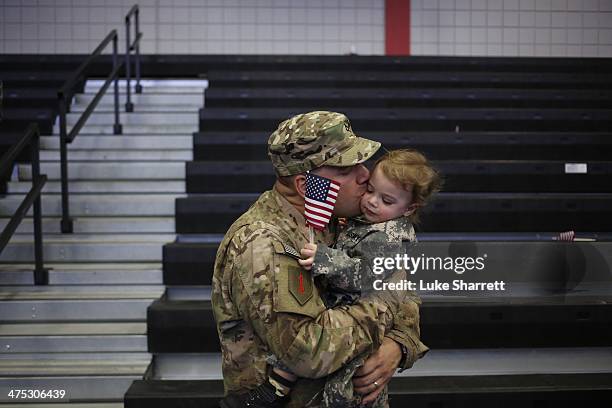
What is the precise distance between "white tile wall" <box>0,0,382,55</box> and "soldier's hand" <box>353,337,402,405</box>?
6518 mm

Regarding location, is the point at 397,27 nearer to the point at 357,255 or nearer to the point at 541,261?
the point at 541,261

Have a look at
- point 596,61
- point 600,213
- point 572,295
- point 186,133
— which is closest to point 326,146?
point 572,295

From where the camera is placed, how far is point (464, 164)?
4625 millimetres

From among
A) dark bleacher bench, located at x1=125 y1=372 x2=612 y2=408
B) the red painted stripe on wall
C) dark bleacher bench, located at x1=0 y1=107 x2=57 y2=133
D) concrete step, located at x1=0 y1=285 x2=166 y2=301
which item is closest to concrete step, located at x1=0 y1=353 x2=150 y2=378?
dark bleacher bench, located at x1=125 y1=372 x2=612 y2=408

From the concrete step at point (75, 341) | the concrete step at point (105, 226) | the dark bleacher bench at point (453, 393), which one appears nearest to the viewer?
the dark bleacher bench at point (453, 393)

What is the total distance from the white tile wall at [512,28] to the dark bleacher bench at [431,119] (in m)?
2.49

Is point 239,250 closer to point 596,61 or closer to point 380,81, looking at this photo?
point 380,81

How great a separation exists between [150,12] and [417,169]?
21.6ft

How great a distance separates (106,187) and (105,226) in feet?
1.56

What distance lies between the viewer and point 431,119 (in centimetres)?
540

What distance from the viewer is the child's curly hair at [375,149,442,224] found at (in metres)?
1.76

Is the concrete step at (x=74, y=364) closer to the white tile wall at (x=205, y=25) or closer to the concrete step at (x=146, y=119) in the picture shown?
the concrete step at (x=146, y=119)

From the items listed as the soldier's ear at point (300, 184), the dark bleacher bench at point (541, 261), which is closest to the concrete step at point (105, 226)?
the dark bleacher bench at point (541, 261)

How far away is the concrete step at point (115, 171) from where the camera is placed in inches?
194
